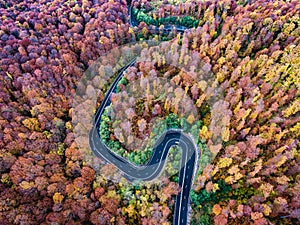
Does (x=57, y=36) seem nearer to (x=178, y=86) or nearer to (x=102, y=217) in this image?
(x=178, y=86)

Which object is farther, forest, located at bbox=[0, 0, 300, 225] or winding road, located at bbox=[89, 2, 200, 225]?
winding road, located at bbox=[89, 2, 200, 225]

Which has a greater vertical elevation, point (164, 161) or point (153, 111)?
point (153, 111)

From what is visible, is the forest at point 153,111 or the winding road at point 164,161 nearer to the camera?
the forest at point 153,111

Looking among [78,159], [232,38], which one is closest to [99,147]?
[78,159]
